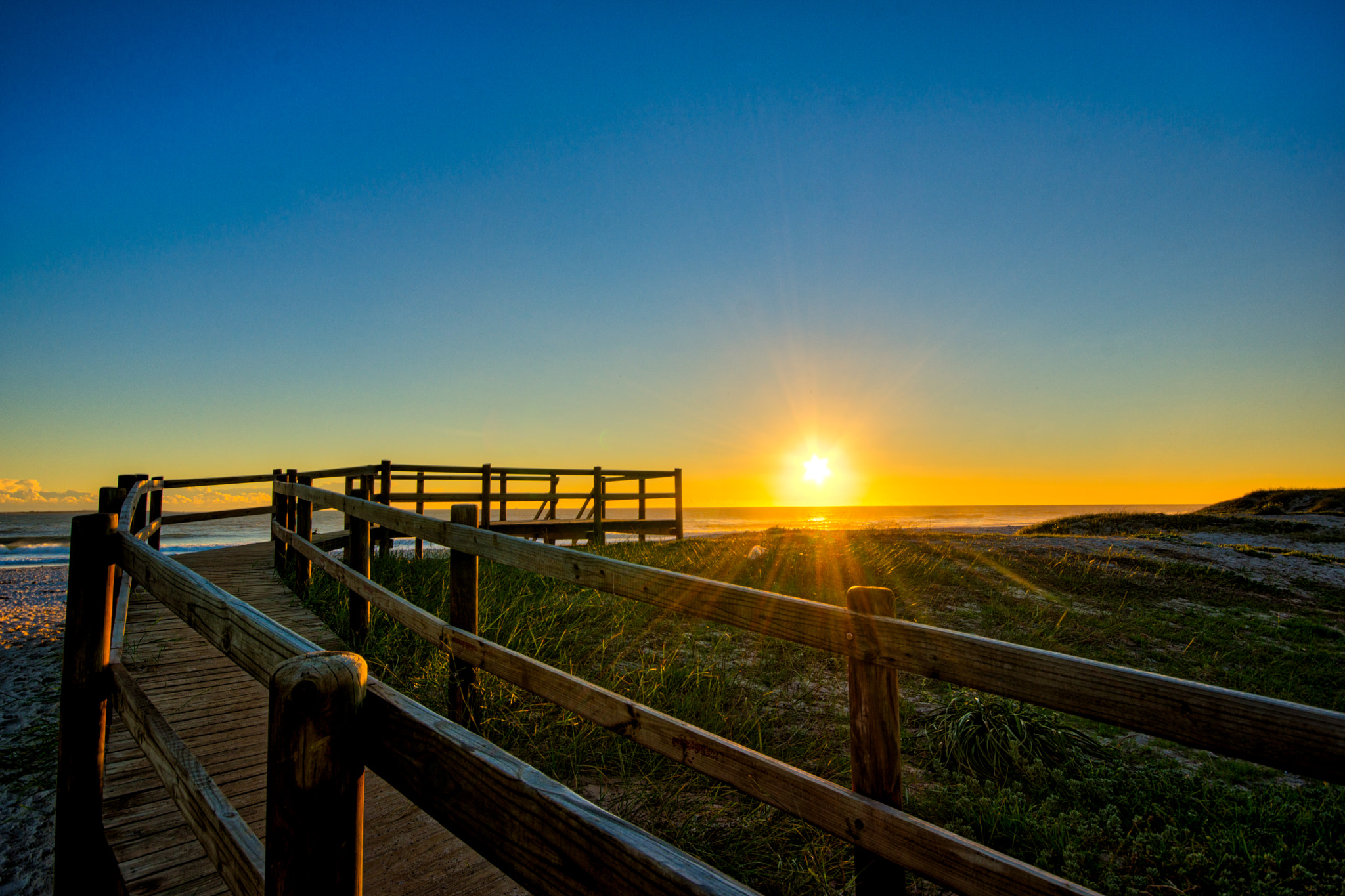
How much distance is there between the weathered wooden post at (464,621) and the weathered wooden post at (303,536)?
402 centimetres

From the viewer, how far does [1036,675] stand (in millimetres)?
1619

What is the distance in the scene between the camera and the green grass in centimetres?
312

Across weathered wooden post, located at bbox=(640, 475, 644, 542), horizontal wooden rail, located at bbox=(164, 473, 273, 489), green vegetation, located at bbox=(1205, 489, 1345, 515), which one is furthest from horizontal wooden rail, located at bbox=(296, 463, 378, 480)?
green vegetation, located at bbox=(1205, 489, 1345, 515)

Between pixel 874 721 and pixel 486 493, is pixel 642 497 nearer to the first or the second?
pixel 486 493

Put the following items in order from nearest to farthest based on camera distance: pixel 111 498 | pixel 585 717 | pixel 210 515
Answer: pixel 585 717, pixel 111 498, pixel 210 515

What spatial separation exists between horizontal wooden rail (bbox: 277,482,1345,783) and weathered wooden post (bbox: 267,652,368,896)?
136 centimetres

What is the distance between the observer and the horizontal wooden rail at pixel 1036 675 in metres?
1.25

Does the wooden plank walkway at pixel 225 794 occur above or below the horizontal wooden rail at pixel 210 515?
below

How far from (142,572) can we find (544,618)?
4011mm

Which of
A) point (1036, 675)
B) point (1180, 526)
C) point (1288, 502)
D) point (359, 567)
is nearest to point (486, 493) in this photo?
point (359, 567)

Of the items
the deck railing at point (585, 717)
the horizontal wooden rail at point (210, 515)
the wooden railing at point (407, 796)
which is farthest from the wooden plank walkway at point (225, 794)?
the horizontal wooden rail at point (210, 515)

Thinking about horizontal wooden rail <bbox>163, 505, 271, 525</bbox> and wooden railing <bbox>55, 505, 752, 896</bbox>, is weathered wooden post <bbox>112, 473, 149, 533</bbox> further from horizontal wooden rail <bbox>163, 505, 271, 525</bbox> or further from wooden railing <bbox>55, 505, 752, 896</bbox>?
wooden railing <bbox>55, 505, 752, 896</bbox>

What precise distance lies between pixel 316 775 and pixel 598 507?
13.1 meters

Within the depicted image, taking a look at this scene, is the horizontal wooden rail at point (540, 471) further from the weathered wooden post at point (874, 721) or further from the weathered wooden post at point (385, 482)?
the weathered wooden post at point (874, 721)
